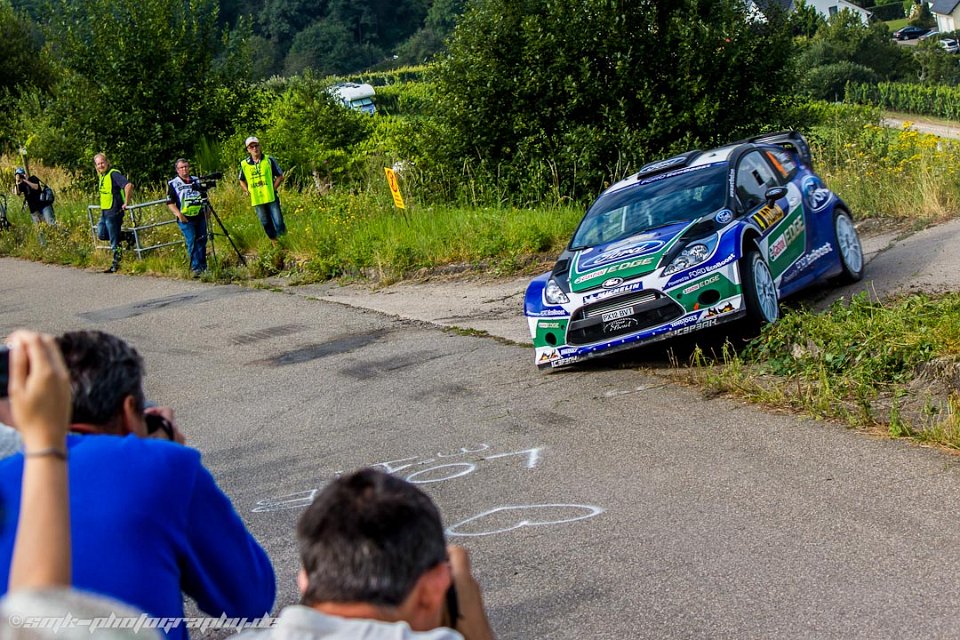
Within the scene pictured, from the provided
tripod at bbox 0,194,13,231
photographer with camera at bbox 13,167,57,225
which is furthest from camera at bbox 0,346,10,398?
tripod at bbox 0,194,13,231

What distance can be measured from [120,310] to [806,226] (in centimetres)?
956

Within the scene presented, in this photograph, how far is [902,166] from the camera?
18281mm

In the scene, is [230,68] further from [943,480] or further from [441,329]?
[943,480]

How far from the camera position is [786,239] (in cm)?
1110

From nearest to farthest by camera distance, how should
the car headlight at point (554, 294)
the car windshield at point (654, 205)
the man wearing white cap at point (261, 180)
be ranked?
the car headlight at point (554, 294) → the car windshield at point (654, 205) → the man wearing white cap at point (261, 180)

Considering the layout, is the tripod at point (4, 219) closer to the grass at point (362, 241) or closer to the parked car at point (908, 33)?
the grass at point (362, 241)

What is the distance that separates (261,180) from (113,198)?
9.12ft

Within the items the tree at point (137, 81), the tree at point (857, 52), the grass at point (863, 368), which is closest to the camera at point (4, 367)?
the grass at point (863, 368)

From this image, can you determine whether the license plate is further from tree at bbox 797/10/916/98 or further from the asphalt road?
tree at bbox 797/10/916/98

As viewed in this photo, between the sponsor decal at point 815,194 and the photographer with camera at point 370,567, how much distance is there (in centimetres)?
998

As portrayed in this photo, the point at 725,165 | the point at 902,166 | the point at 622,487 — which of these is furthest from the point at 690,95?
the point at 622,487

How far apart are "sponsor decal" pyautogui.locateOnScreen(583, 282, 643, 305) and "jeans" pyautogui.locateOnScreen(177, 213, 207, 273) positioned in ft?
34.5

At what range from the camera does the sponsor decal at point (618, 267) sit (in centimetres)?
1013

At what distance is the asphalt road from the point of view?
5.27m
